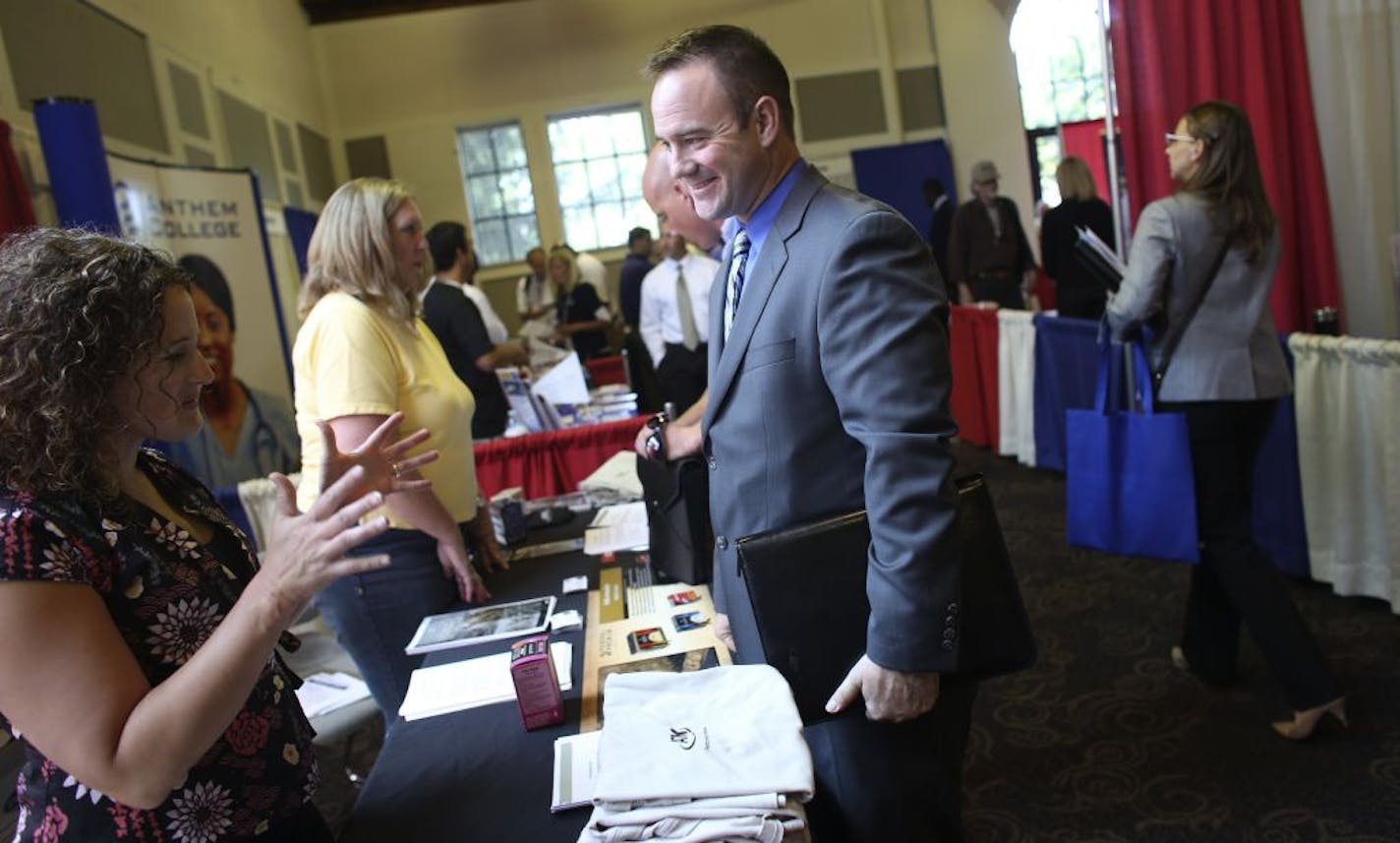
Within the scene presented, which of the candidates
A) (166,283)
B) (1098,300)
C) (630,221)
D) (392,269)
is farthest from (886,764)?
(630,221)

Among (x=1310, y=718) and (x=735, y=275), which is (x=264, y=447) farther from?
(x=1310, y=718)

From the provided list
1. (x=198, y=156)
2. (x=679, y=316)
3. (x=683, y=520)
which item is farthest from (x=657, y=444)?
(x=198, y=156)

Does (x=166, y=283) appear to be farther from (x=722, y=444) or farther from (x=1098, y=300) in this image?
(x=1098, y=300)

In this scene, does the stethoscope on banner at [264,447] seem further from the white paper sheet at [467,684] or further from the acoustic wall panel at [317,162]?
the white paper sheet at [467,684]

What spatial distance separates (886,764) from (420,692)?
70 cm

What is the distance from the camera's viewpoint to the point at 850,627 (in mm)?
1211

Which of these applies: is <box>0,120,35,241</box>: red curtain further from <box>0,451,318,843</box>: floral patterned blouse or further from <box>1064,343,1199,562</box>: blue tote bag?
<box>1064,343,1199,562</box>: blue tote bag

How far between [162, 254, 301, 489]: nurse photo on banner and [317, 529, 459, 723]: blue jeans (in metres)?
3.16

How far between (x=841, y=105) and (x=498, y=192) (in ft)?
12.3

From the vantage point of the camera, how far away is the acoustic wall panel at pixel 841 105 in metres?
10.2

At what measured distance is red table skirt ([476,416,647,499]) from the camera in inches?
146

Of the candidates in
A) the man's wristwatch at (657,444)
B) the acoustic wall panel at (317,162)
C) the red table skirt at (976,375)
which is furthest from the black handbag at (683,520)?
the acoustic wall panel at (317,162)

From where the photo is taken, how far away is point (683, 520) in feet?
5.87

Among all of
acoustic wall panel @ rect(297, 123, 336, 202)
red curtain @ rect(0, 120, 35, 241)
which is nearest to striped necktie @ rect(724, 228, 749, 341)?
red curtain @ rect(0, 120, 35, 241)
